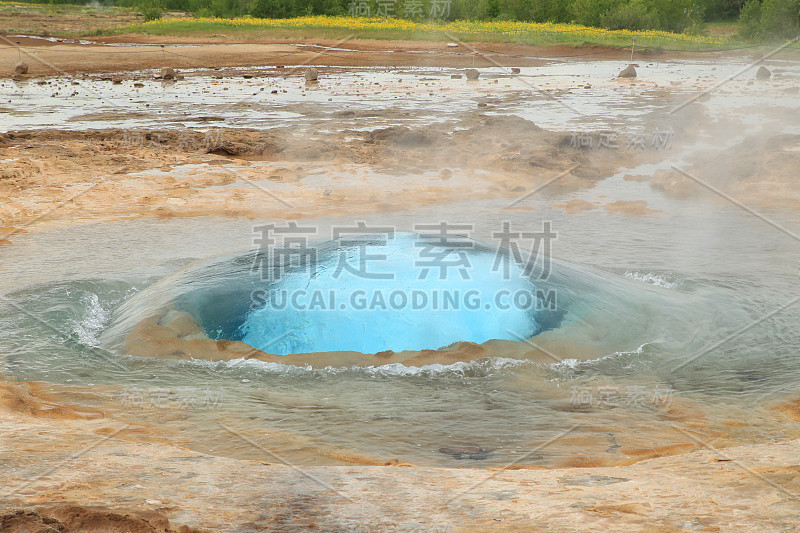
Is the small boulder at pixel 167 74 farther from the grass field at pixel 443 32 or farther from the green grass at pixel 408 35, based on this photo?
the grass field at pixel 443 32

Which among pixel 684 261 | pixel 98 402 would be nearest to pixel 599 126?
pixel 684 261

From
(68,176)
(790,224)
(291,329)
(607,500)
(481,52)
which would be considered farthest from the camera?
(481,52)

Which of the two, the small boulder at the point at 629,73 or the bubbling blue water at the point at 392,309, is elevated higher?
the small boulder at the point at 629,73

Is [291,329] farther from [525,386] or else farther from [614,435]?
[614,435]

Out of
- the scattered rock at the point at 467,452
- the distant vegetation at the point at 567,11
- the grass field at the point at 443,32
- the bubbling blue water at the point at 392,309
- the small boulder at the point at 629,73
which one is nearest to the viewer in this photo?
the scattered rock at the point at 467,452

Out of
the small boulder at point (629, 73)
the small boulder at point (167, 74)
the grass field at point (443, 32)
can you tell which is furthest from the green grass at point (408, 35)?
the small boulder at point (167, 74)

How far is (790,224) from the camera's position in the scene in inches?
322

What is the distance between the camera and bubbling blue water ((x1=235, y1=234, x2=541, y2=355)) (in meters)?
4.18

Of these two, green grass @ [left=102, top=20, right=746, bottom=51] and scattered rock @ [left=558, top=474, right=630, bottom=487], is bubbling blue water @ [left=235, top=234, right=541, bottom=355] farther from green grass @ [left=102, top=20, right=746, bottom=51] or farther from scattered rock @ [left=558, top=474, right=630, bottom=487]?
green grass @ [left=102, top=20, right=746, bottom=51]

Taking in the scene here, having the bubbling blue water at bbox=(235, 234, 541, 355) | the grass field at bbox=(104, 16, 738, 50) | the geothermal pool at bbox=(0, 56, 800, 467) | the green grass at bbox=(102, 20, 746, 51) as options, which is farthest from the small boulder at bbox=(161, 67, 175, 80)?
the bubbling blue water at bbox=(235, 234, 541, 355)

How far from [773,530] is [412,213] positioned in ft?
21.1

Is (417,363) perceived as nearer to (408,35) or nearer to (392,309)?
(392,309)

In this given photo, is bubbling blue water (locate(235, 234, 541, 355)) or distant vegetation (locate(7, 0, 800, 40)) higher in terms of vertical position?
distant vegetation (locate(7, 0, 800, 40))

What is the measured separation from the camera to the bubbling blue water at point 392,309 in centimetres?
418
